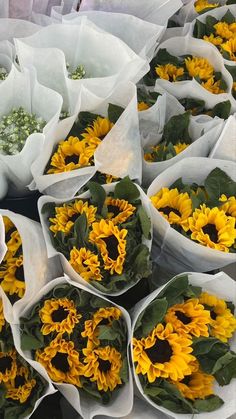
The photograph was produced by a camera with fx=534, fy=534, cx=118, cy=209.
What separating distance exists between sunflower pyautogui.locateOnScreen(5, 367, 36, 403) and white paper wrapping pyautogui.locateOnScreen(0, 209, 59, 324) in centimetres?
8

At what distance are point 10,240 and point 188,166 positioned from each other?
0.29m

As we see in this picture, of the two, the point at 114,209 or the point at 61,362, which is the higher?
the point at 114,209

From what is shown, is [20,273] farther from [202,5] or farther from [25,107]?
[202,5]

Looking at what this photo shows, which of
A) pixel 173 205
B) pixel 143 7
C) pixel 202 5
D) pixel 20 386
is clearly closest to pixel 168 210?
pixel 173 205

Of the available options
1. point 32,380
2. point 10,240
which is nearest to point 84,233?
point 10,240

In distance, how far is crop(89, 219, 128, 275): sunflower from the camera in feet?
2.26

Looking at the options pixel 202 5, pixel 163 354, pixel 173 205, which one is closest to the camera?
pixel 163 354

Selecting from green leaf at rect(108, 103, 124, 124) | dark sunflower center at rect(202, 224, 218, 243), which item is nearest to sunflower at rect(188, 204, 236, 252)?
dark sunflower center at rect(202, 224, 218, 243)

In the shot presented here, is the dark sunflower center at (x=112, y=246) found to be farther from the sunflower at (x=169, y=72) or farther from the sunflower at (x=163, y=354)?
the sunflower at (x=169, y=72)

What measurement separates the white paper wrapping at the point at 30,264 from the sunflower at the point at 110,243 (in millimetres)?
83

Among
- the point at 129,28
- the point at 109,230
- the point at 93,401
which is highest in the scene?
the point at 129,28

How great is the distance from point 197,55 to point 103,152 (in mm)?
367

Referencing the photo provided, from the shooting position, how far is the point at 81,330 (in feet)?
2.29

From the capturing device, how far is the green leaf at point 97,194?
29.2 inches
